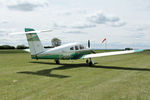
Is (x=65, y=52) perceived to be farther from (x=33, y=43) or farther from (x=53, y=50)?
(x=33, y=43)

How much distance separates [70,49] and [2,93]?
11.5 metres

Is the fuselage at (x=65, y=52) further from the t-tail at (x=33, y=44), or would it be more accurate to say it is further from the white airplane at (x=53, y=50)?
the t-tail at (x=33, y=44)

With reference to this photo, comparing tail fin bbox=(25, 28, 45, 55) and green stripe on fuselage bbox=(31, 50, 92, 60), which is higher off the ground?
tail fin bbox=(25, 28, 45, 55)

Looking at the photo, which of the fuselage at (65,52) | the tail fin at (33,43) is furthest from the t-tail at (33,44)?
the fuselage at (65,52)

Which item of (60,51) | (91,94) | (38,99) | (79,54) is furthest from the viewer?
(79,54)

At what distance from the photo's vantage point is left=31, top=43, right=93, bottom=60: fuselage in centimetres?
1614

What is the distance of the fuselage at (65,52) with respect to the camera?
16.1 m

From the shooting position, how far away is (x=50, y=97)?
629cm

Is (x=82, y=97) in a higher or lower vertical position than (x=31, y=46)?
lower

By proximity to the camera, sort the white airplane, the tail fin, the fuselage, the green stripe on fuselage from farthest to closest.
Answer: the fuselage < the green stripe on fuselage < the white airplane < the tail fin

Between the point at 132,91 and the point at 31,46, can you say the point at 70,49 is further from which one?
the point at 132,91

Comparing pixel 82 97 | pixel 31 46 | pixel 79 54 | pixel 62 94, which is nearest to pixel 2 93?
pixel 62 94

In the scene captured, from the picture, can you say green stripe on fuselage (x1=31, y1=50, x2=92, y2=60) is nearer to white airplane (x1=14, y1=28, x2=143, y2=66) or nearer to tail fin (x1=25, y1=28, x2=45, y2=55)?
white airplane (x1=14, y1=28, x2=143, y2=66)

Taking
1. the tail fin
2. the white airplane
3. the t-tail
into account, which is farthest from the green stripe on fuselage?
the tail fin
